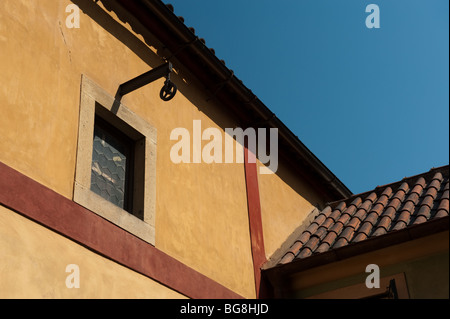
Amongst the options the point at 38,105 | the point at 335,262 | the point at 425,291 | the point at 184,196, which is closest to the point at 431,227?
the point at 425,291

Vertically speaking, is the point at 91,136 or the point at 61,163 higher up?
the point at 91,136

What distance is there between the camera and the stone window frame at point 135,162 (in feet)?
21.9

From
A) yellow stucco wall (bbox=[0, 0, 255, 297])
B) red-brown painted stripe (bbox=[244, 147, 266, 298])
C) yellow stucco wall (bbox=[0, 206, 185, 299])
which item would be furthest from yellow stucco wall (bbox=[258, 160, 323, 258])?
yellow stucco wall (bbox=[0, 206, 185, 299])

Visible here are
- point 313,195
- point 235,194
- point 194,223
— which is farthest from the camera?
point 313,195

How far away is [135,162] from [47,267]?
7.23 feet

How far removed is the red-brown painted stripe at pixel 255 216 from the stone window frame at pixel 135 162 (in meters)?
2.06

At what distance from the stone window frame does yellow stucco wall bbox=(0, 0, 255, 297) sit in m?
0.11

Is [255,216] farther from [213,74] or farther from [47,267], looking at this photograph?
[47,267]

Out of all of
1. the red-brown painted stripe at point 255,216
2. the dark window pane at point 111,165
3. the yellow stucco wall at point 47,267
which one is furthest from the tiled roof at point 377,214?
the yellow stucco wall at point 47,267

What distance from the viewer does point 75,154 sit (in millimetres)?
6711

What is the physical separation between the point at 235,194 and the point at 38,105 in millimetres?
3528

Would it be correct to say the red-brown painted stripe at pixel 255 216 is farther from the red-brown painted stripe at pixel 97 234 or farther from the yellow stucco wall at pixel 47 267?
the yellow stucco wall at pixel 47 267
